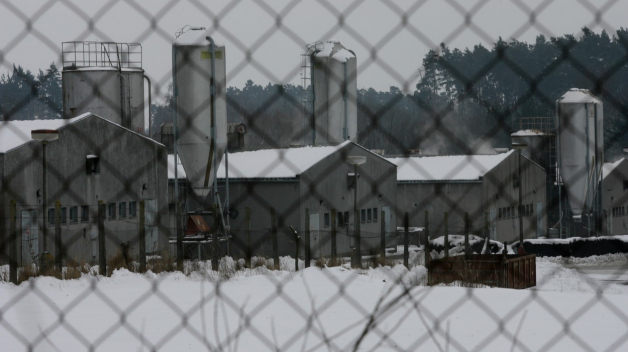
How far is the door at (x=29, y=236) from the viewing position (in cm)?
1587

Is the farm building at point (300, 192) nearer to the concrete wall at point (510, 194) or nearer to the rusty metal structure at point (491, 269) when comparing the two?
the concrete wall at point (510, 194)

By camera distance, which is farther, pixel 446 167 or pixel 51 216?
pixel 446 167

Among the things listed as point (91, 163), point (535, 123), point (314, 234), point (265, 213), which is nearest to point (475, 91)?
point (91, 163)

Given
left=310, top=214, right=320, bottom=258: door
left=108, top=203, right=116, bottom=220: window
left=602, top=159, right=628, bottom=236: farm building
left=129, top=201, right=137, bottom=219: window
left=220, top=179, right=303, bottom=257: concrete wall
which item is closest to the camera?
left=108, top=203, right=116, bottom=220: window

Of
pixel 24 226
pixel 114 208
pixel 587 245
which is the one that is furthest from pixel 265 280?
pixel 587 245

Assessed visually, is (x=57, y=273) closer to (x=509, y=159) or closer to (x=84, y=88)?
(x=84, y=88)

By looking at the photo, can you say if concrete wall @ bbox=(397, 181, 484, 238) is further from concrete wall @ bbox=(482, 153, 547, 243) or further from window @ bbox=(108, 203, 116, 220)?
window @ bbox=(108, 203, 116, 220)

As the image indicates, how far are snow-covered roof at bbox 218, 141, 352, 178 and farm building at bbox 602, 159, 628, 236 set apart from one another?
36.9 ft

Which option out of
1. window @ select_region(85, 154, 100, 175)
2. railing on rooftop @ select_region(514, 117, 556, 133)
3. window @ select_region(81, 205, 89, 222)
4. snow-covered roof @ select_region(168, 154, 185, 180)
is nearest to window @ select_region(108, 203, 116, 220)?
window @ select_region(81, 205, 89, 222)

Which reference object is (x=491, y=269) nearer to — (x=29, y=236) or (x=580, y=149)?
(x=580, y=149)

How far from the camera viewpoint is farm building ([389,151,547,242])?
25312mm

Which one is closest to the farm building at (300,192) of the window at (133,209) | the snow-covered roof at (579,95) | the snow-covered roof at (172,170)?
the snow-covered roof at (172,170)

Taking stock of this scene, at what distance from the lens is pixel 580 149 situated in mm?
13344

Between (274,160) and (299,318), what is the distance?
1205cm
